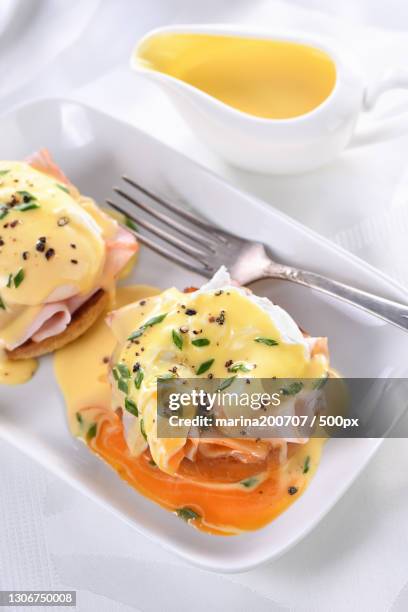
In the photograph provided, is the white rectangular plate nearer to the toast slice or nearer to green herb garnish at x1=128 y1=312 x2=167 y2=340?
the toast slice

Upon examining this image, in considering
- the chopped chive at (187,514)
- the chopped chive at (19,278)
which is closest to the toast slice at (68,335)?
the chopped chive at (19,278)

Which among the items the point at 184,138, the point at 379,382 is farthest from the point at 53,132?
the point at 379,382

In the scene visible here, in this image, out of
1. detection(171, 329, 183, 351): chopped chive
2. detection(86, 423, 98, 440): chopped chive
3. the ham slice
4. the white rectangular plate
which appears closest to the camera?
the white rectangular plate

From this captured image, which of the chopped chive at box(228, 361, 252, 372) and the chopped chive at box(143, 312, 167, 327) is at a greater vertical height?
the chopped chive at box(143, 312, 167, 327)

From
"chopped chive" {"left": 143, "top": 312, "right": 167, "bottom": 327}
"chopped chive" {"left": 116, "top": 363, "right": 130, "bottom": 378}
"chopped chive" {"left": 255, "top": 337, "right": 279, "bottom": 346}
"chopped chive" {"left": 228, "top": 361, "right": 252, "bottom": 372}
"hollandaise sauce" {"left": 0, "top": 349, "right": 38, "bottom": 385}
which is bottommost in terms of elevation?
"hollandaise sauce" {"left": 0, "top": 349, "right": 38, "bottom": 385}

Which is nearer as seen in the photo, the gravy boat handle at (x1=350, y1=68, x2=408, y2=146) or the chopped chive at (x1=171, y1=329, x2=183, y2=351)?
the chopped chive at (x1=171, y1=329, x2=183, y2=351)

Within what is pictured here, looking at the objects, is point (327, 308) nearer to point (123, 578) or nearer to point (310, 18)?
point (123, 578)

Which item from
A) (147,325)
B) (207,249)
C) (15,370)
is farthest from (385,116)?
(15,370)

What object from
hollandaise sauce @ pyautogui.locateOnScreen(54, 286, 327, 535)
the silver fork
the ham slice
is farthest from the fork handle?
the ham slice

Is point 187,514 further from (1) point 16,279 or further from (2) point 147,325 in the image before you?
(1) point 16,279
